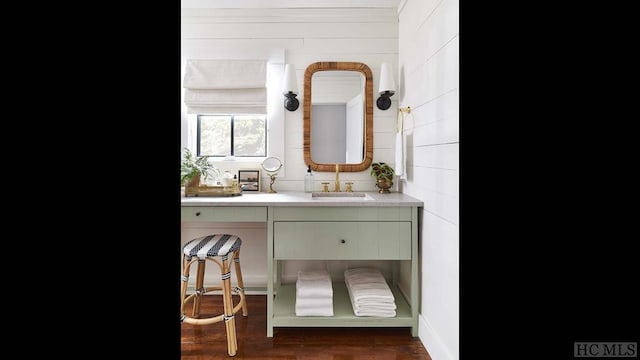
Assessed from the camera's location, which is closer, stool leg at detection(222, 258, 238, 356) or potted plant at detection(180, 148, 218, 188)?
stool leg at detection(222, 258, 238, 356)

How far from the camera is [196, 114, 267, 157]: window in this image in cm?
279

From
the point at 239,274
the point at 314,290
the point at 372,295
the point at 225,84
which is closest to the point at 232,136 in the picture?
the point at 225,84

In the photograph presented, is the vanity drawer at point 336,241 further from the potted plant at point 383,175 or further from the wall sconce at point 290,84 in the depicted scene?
the wall sconce at point 290,84

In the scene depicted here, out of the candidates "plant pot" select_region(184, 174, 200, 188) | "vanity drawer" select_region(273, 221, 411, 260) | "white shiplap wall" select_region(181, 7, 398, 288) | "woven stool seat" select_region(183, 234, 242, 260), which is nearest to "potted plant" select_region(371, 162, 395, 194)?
"white shiplap wall" select_region(181, 7, 398, 288)

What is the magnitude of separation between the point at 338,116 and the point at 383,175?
20.7 inches

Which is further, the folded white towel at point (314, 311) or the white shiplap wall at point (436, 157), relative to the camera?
the folded white towel at point (314, 311)

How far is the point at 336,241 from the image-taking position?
81.0 inches

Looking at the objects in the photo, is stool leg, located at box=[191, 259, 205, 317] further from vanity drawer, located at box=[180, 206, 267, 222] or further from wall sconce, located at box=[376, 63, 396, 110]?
wall sconce, located at box=[376, 63, 396, 110]

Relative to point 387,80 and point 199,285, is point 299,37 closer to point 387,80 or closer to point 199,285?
point 387,80

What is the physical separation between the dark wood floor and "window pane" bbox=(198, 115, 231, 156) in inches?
47.6

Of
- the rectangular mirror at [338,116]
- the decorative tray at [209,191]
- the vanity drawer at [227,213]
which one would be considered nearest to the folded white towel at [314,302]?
the vanity drawer at [227,213]

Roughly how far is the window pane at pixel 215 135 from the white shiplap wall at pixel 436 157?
1.32m

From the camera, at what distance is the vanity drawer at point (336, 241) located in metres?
2.06
